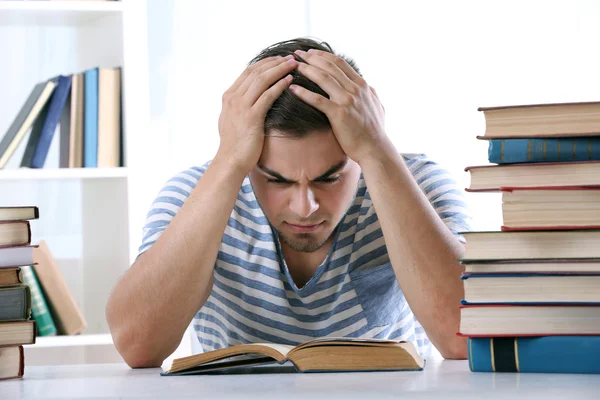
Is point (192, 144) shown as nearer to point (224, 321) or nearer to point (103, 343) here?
point (103, 343)

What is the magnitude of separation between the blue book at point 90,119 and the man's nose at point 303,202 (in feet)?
4.44

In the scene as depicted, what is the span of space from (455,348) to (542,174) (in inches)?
18.9

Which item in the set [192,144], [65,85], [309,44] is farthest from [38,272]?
[309,44]

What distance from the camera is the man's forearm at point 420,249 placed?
1.38m

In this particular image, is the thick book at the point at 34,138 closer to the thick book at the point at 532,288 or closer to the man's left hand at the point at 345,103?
the man's left hand at the point at 345,103

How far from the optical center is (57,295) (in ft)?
8.38

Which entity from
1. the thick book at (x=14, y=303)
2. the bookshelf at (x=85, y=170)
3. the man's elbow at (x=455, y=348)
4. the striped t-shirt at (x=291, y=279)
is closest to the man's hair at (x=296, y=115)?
the striped t-shirt at (x=291, y=279)

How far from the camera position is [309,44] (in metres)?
1.61

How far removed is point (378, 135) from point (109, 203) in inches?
61.7

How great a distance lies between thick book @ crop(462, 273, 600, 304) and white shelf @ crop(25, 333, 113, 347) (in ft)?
5.99

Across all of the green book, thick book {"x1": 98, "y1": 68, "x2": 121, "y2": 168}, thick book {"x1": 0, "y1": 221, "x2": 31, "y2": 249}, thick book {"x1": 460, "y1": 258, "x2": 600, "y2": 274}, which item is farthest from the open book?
thick book {"x1": 98, "y1": 68, "x2": 121, "y2": 168}

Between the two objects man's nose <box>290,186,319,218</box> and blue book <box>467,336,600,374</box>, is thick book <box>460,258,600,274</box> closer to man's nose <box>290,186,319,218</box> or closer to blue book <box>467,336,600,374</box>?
blue book <box>467,336,600,374</box>

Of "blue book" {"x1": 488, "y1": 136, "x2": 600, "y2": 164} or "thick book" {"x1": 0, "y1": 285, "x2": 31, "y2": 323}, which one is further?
"thick book" {"x1": 0, "y1": 285, "x2": 31, "y2": 323}

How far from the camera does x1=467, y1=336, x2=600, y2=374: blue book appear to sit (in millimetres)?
933
